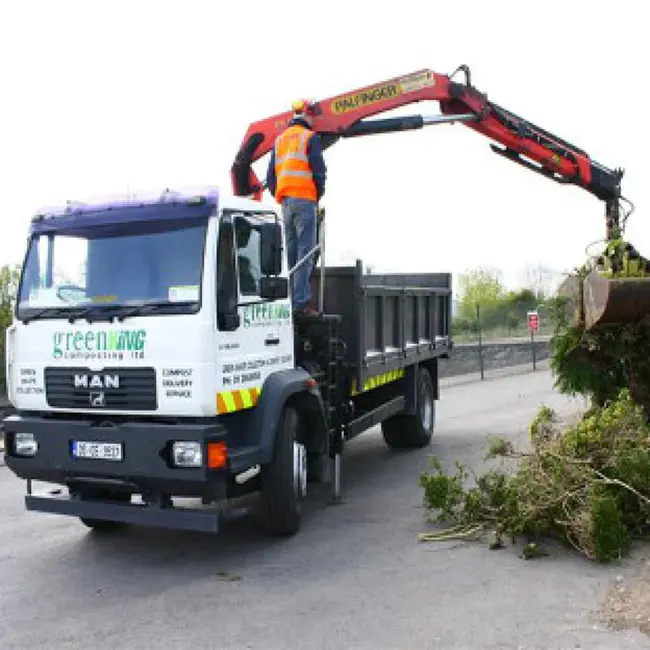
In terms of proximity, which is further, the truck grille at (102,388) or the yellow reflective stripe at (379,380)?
the yellow reflective stripe at (379,380)

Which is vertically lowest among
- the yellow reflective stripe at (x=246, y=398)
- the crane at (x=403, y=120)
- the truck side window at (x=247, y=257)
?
the yellow reflective stripe at (x=246, y=398)

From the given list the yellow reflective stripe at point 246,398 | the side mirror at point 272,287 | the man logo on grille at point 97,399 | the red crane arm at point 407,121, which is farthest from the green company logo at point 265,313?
the red crane arm at point 407,121

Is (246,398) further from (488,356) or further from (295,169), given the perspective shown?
(488,356)

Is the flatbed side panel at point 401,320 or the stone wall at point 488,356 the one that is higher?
the flatbed side panel at point 401,320

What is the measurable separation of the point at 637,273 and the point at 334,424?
9.04ft

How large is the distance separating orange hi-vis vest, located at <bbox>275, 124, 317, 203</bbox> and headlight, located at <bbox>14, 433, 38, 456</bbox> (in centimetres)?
294

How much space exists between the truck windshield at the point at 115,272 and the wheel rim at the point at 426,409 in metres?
5.21

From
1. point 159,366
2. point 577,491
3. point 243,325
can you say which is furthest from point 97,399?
point 577,491

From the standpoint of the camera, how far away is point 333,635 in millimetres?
4332

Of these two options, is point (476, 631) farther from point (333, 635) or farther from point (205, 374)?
point (205, 374)

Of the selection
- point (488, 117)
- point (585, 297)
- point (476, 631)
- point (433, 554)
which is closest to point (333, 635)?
point (476, 631)

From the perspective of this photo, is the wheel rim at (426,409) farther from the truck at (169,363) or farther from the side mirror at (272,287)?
the side mirror at (272,287)

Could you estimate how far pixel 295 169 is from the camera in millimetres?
7133

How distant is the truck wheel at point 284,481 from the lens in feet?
19.2
